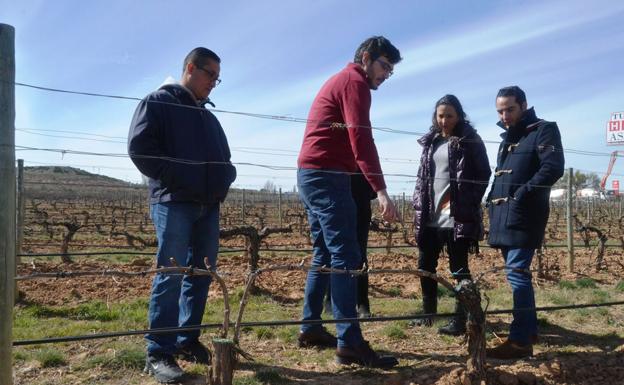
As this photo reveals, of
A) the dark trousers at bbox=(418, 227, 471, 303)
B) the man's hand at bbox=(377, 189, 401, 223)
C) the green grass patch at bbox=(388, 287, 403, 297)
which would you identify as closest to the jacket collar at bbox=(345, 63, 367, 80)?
the man's hand at bbox=(377, 189, 401, 223)

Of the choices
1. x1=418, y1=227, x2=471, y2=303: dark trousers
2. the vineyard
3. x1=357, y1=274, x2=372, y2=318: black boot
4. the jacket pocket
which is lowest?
the vineyard

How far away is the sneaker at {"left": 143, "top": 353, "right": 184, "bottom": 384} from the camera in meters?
2.58

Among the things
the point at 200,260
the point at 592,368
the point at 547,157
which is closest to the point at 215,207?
the point at 200,260

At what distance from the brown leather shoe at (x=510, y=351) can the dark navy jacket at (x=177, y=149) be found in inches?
73.7

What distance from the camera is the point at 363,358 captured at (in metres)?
2.88

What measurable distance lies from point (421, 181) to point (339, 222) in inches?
46.1

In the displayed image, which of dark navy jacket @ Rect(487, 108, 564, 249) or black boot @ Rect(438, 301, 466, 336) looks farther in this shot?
black boot @ Rect(438, 301, 466, 336)

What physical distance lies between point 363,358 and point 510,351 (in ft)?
3.06

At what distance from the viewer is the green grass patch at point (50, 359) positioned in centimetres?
290

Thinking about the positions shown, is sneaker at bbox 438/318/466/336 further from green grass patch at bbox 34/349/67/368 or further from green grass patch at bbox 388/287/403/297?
green grass patch at bbox 34/349/67/368

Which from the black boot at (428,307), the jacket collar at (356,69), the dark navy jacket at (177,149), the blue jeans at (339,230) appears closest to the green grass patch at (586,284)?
the black boot at (428,307)

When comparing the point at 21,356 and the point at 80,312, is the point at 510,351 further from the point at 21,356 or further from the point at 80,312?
the point at 80,312

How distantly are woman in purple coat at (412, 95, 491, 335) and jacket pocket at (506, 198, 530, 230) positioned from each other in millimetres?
339

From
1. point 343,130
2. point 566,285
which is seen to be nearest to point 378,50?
point 343,130
